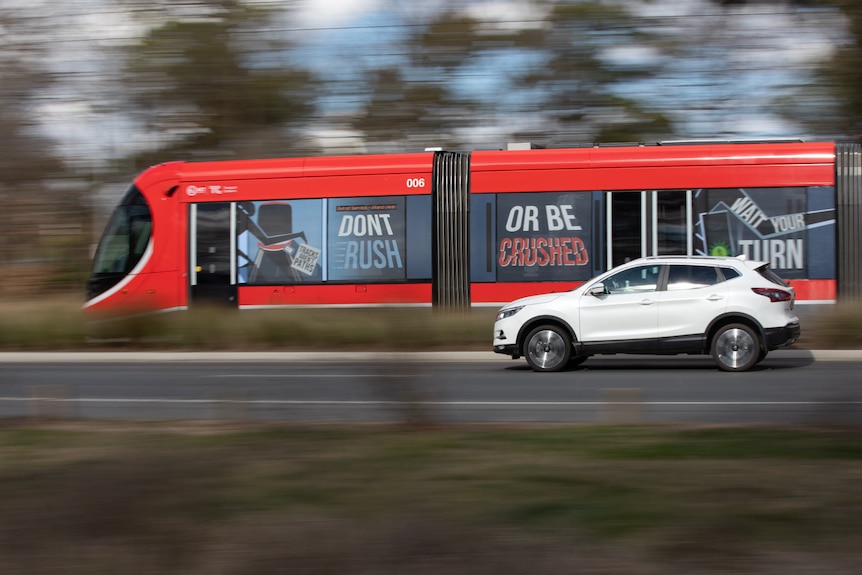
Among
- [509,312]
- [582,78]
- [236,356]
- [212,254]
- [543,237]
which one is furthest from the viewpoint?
[582,78]

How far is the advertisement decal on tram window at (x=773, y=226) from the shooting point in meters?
18.7

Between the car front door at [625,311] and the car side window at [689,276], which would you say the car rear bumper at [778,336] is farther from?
the car front door at [625,311]

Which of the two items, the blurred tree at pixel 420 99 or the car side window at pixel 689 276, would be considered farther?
the blurred tree at pixel 420 99

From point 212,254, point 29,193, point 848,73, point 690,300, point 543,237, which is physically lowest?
point 690,300

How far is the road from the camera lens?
8477 mm

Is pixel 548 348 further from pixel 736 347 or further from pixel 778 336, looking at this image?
pixel 778 336

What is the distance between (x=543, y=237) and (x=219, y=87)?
1786cm

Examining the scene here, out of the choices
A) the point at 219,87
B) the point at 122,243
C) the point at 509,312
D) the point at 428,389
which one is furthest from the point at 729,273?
the point at 219,87

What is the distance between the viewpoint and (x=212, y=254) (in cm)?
2094

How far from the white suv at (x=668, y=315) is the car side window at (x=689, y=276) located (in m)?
0.01

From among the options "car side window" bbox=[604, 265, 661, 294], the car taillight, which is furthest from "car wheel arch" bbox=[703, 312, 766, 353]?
"car side window" bbox=[604, 265, 661, 294]

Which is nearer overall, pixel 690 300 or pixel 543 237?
pixel 690 300

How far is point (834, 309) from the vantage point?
17641mm

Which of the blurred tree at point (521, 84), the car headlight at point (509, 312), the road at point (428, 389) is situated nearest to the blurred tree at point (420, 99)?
the blurred tree at point (521, 84)
